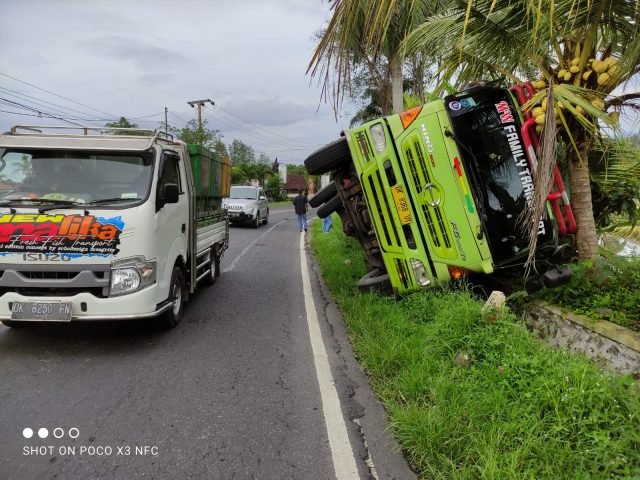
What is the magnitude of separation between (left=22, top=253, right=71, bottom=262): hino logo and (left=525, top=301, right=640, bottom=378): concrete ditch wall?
179 inches

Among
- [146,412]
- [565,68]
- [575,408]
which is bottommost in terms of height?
[575,408]

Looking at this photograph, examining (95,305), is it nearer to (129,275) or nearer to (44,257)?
(129,275)

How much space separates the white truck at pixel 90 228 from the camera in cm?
391

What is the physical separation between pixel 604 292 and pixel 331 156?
3.40m

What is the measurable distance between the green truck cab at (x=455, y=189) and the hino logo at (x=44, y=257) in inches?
128

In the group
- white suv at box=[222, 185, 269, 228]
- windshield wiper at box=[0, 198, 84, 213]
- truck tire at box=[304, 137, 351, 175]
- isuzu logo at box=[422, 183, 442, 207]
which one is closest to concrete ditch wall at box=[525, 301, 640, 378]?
isuzu logo at box=[422, 183, 442, 207]

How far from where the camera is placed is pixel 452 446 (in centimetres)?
264

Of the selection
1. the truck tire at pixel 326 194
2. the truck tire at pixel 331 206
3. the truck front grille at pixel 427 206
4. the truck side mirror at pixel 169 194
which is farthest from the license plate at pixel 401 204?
the truck side mirror at pixel 169 194

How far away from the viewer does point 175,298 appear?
196 inches

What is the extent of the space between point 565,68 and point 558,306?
90.3 inches

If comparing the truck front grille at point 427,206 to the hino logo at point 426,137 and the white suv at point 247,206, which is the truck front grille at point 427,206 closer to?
the hino logo at point 426,137

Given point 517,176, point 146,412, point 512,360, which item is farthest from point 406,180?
point 146,412

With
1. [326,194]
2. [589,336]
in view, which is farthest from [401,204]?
[589,336]

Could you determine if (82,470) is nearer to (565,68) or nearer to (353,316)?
(353,316)
